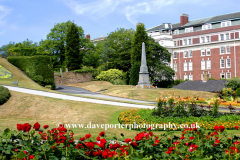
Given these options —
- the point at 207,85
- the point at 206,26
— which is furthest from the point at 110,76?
the point at 206,26

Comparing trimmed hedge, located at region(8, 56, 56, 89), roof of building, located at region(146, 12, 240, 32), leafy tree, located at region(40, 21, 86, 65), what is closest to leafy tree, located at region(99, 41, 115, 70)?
leafy tree, located at region(40, 21, 86, 65)

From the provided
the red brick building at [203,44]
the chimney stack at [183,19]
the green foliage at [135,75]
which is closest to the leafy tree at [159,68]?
the green foliage at [135,75]

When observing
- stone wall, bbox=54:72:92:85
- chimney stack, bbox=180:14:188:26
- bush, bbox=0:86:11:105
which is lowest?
bush, bbox=0:86:11:105

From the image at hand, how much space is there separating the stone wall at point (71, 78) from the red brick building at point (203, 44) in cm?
2480

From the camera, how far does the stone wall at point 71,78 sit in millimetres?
48584

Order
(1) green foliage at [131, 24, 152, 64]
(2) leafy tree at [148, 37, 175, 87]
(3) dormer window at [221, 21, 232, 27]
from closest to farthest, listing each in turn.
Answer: (1) green foliage at [131, 24, 152, 64] → (2) leafy tree at [148, 37, 175, 87] → (3) dormer window at [221, 21, 232, 27]

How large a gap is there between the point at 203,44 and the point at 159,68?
1699 cm

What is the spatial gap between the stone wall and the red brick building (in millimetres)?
24799

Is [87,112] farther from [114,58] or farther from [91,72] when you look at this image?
[114,58]

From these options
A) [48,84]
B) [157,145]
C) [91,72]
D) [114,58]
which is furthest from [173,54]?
[157,145]

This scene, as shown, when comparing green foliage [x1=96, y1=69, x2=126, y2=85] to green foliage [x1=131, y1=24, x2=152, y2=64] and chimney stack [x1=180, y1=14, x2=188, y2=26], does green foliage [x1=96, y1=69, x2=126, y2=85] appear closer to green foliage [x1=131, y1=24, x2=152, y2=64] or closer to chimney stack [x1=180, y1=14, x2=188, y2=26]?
green foliage [x1=131, y1=24, x2=152, y2=64]

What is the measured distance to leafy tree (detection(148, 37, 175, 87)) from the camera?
52438 millimetres

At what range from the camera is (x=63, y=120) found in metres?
15.8

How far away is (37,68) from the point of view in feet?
108
